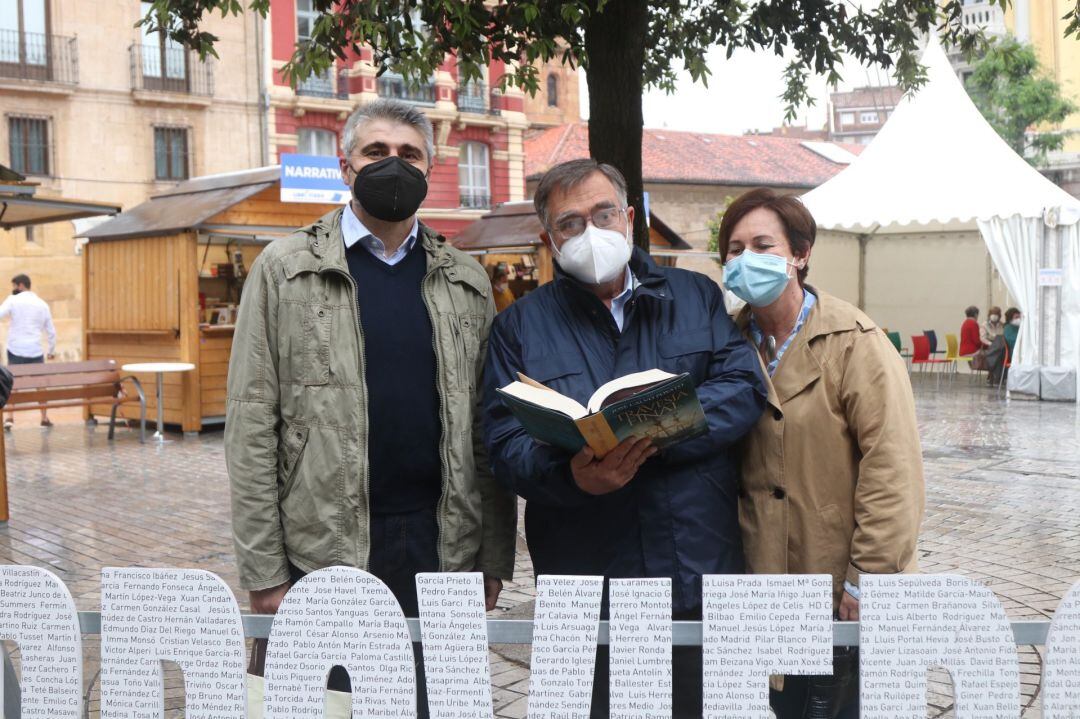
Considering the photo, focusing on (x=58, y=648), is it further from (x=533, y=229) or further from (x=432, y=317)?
(x=533, y=229)

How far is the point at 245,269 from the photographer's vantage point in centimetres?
1495

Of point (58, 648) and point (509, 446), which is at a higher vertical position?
point (509, 446)

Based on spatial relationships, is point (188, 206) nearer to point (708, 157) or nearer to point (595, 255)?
point (595, 255)

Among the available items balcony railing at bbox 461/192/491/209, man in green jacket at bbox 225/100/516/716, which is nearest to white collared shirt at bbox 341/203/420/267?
man in green jacket at bbox 225/100/516/716

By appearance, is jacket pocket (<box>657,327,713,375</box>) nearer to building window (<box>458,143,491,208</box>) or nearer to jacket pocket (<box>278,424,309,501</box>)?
jacket pocket (<box>278,424,309,501</box>)

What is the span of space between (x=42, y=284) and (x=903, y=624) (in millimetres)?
28468

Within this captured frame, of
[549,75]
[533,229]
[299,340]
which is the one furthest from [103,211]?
[549,75]

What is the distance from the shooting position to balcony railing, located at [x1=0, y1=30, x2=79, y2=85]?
2722cm

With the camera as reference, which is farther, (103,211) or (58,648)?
(103,211)

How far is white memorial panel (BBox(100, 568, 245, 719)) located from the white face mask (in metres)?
1.07

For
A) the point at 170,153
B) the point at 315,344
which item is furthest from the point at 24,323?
the point at 170,153

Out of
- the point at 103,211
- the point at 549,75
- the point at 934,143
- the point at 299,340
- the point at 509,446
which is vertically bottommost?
the point at 509,446

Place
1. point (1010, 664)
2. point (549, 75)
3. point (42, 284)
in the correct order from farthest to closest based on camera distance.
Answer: point (549, 75) → point (42, 284) → point (1010, 664)

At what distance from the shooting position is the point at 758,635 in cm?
210
